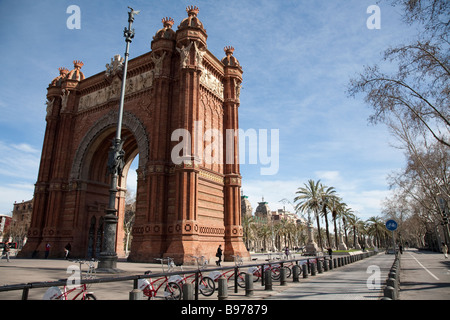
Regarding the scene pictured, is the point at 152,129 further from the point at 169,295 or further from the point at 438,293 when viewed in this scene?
the point at 438,293

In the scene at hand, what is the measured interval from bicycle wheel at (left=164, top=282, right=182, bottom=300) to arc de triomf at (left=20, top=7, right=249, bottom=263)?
39.1 feet

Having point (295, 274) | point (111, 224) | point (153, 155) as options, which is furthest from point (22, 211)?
point (295, 274)

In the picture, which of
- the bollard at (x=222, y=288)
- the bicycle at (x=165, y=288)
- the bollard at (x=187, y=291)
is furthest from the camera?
the bollard at (x=222, y=288)

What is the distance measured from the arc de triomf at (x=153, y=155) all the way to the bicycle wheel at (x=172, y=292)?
469 inches

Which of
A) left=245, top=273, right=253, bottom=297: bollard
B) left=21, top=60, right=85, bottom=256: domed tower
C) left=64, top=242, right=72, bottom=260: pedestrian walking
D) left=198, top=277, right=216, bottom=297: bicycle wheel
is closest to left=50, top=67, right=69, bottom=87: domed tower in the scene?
left=21, top=60, right=85, bottom=256: domed tower

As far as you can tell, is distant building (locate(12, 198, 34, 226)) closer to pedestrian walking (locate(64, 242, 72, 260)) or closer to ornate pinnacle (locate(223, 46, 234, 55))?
pedestrian walking (locate(64, 242, 72, 260))

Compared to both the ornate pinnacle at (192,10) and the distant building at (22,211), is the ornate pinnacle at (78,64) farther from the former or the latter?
the distant building at (22,211)

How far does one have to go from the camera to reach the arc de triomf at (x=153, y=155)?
2238 cm

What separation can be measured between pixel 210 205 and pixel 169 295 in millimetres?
17035

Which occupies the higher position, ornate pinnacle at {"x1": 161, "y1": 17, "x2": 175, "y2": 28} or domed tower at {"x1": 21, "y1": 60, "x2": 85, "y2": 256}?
ornate pinnacle at {"x1": 161, "y1": 17, "x2": 175, "y2": 28}

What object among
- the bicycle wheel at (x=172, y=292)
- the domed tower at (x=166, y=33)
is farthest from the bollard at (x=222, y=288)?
the domed tower at (x=166, y=33)

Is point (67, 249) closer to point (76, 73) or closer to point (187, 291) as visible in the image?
point (76, 73)

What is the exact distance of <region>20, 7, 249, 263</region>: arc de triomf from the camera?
73.4 feet
